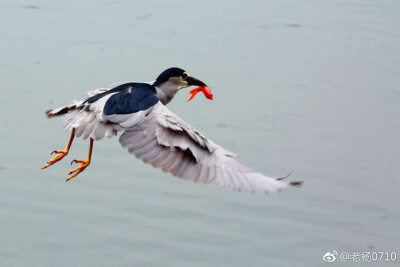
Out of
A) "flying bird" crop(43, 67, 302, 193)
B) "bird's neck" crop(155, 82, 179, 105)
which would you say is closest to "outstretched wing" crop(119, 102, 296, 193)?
"flying bird" crop(43, 67, 302, 193)

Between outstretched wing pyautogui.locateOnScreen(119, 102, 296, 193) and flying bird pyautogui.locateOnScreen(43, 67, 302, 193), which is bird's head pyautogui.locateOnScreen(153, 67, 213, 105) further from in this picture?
outstretched wing pyautogui.locateOnScreen(119, 102, 296, 193)

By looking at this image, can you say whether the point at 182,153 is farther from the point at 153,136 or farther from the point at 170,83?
the point at 170,83

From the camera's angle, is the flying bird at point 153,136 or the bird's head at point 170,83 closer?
the flying bird at point 153,136

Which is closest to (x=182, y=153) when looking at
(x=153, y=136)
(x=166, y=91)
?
(x=153, y=136)

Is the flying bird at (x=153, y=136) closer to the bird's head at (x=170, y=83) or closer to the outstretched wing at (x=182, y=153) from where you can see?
the outstretched wing at (x=182, y=153)

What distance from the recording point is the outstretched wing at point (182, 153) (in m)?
6.27

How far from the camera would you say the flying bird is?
20.7 ft

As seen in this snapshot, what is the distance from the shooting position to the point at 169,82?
7.01 metres

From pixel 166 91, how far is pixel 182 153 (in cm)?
70

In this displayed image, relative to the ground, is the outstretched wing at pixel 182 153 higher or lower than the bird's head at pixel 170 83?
lower

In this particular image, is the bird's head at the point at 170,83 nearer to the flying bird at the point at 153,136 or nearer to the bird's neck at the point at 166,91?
the bird's neck at the point at 166,91

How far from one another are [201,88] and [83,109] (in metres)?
0.93

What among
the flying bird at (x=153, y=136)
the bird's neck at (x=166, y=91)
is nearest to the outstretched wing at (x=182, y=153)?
the flying bird at (x=153, y=136)

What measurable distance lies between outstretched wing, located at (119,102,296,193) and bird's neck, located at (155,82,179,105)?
0.30m
